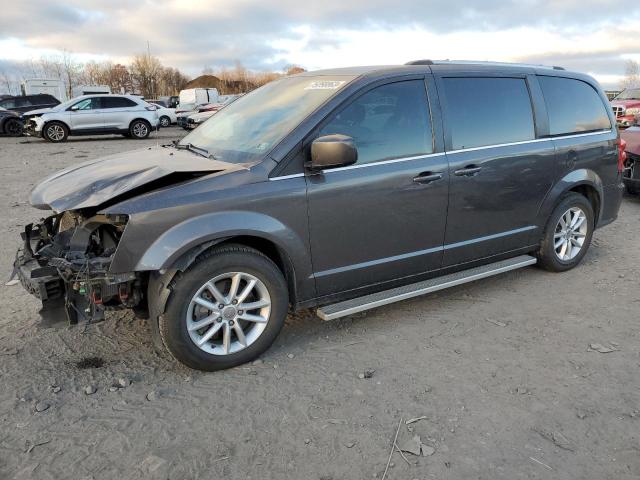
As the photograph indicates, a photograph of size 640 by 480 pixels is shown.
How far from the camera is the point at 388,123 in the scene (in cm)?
372

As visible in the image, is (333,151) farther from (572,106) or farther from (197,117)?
(197,117)

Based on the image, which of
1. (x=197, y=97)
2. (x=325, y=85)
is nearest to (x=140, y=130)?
(x=197, y=97)

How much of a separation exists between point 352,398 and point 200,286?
1.13 m

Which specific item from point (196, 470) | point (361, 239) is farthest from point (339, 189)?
point (196, 470)

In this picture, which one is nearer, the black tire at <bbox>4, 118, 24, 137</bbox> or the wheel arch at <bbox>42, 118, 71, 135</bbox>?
the wheel arch at <bbox>42, 118, 71, 135</bbox>

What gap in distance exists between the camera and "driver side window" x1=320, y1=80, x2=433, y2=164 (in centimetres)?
357

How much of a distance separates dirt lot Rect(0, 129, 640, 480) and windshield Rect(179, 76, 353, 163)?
4.60ft

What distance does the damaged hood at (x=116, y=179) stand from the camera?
305 cm


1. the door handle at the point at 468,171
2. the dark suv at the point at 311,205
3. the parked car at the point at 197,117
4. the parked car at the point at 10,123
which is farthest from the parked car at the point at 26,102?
the door handle at the point at 468,171

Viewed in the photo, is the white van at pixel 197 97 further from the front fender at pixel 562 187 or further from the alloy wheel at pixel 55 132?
the front fender at pixel 562 187

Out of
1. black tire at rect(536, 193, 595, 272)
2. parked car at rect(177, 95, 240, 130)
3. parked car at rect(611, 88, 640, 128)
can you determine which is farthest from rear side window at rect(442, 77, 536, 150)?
parked car at rect(611, 88, 640, 128)

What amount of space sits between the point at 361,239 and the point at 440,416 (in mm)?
1312

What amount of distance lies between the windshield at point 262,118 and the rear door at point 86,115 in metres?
15.7

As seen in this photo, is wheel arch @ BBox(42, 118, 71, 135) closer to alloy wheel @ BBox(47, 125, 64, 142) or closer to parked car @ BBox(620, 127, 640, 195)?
alloy wheel @ BBox(47, 125, 64, 142)
